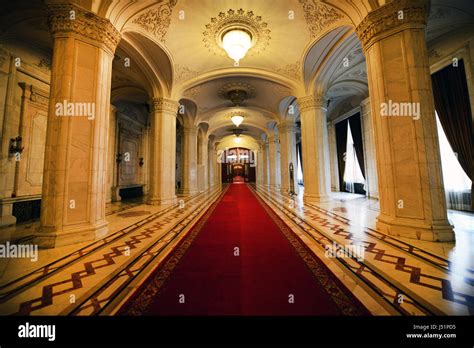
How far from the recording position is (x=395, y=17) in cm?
297

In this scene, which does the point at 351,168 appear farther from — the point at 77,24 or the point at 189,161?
the point at 77,24

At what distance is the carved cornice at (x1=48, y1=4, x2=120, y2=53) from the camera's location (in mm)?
2945

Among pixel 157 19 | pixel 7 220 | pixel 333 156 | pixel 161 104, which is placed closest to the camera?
pixel 7 220

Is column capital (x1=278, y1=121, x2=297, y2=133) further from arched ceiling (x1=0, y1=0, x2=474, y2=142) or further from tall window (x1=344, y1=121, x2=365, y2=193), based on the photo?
tall window (x1=344, y1=121, x2=365, y2=193)

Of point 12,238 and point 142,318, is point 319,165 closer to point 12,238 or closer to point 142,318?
point 142,318

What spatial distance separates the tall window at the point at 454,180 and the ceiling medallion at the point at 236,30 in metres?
5.56

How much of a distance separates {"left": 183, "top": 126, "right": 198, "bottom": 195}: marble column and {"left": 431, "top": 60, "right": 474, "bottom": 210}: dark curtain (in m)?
9.76

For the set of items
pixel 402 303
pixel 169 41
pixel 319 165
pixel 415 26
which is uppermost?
pixel 169 41

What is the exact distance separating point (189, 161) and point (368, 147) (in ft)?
29.2

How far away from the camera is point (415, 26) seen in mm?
2922

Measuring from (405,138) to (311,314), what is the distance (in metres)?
3.03

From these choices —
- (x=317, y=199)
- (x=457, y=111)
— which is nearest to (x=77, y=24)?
(x=317, y=199)

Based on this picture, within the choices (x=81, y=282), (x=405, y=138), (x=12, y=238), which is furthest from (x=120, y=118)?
(x=405, y=138)

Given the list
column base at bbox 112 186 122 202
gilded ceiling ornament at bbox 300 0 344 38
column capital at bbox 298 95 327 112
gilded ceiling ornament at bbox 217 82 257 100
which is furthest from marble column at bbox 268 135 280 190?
column base at bbox 112 186 122 202
